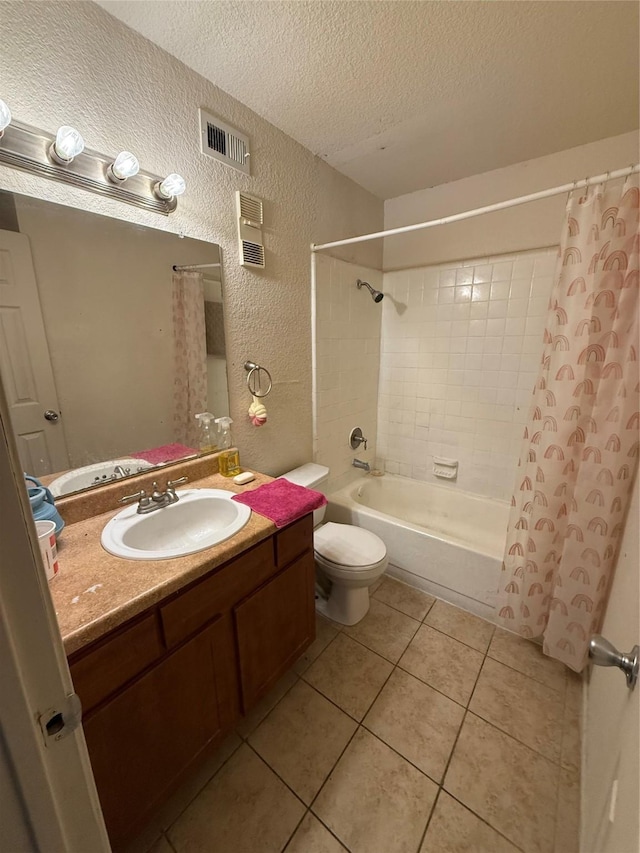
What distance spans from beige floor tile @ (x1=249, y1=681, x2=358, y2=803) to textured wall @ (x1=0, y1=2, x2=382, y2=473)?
40.9 inches

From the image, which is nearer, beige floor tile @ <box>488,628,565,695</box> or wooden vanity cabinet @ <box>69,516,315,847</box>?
wooden vanity cabinet @ <box>69,516,315,847</box>

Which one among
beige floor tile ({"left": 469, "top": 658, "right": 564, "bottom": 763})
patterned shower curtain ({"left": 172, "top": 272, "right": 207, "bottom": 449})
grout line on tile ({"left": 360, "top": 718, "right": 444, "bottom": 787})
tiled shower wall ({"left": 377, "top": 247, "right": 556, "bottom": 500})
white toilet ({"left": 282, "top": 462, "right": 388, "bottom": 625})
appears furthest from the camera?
tiled shower wall ({"left": 377, "top": 247, "right": 556, "bottom": 500})

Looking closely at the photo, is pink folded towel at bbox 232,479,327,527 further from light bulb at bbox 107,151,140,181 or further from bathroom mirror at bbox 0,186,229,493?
light bulb at bbox 107,151,140,181

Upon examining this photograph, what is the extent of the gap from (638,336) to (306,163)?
1665mm

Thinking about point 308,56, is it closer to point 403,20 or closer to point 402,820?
point 403,20

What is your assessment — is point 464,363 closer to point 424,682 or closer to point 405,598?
point 405,598

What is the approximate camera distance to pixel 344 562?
157 centimetres

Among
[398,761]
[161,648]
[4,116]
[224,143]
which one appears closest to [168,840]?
[161,648]

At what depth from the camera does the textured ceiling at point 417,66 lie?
103 cm

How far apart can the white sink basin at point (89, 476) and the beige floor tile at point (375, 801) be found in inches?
49.9

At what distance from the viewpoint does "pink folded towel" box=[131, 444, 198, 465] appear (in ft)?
4.22

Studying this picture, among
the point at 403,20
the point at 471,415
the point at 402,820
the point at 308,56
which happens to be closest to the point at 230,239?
the point at 308,56

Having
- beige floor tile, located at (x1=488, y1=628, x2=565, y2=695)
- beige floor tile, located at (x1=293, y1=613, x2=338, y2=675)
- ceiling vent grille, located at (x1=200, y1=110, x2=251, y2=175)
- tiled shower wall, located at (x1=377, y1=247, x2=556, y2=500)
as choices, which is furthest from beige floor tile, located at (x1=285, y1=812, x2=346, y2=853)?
ceiling vent grille, located at (x1=200, y1=110, x2=251, y2=175)

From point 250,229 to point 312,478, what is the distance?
125 centimetres
